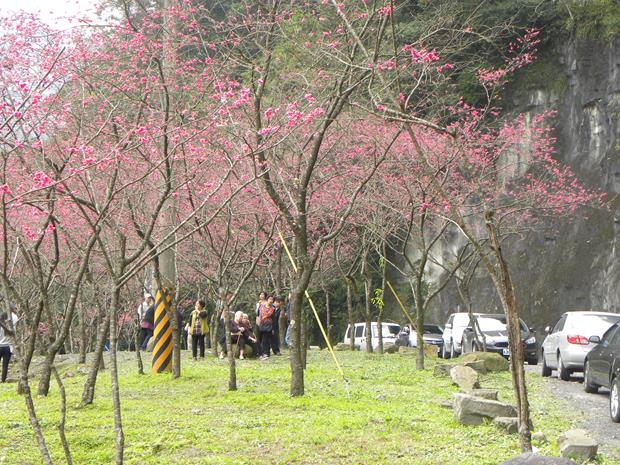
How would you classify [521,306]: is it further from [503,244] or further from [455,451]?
[455,451]

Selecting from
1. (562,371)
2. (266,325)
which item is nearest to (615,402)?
(562,371)

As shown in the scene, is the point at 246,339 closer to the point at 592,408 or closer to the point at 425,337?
the point at 592,408

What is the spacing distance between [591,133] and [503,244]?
5.20 meters

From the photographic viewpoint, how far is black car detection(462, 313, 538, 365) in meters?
23.3

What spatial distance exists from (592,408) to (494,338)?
1100cm

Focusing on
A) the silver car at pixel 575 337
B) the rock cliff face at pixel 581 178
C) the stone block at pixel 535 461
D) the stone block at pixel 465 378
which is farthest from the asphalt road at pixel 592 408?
the rock cliff face at pixel 581 178

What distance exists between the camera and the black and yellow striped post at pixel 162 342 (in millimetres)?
16734

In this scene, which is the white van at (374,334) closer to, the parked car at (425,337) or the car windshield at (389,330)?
the car windshield at (389,330)

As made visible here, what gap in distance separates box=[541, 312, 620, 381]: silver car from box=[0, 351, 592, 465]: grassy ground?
8.47 feet

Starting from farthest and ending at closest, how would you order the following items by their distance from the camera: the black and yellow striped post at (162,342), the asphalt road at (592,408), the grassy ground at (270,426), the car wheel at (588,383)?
1. the black and yellow striped post at (162,342)
2. the car wheel at (588,383)
3. the asphalt road at (592,408)
4. the grassy ground at (270,426)

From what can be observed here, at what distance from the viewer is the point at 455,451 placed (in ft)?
27.8

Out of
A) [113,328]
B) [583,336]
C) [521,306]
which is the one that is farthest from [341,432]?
[521,306]

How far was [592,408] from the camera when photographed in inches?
506

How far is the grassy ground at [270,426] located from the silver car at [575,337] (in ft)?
8.47
